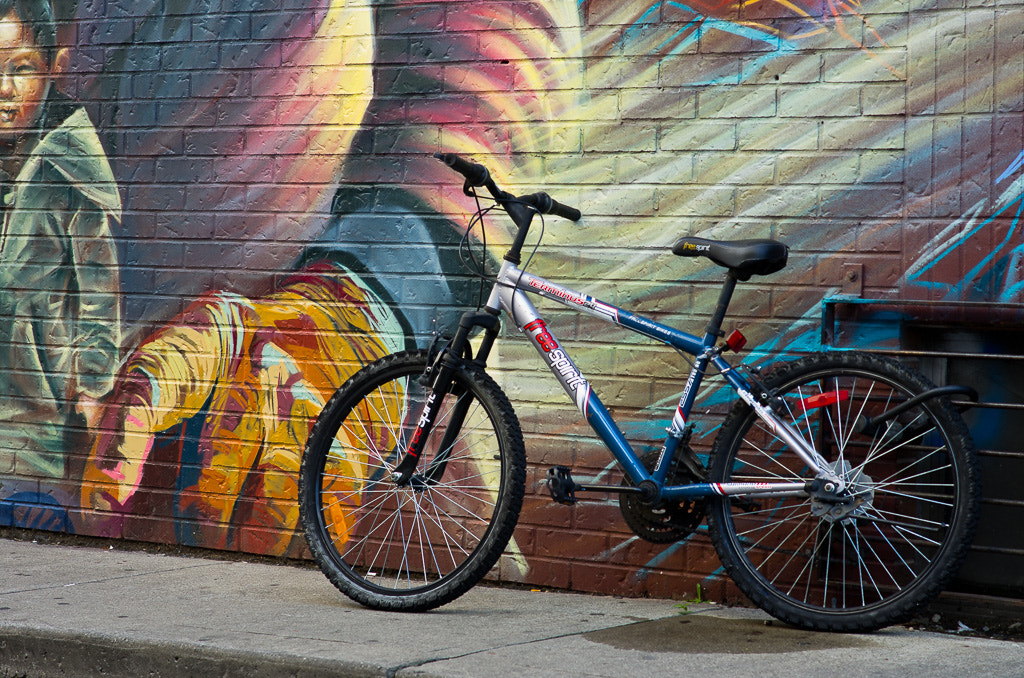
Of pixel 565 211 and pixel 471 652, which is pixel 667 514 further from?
pixel 565 211

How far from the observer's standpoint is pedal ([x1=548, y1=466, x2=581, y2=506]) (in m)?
3.96

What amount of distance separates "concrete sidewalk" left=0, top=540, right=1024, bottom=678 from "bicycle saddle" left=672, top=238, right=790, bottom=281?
125 centimetres

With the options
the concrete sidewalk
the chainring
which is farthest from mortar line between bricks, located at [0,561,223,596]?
the chainring

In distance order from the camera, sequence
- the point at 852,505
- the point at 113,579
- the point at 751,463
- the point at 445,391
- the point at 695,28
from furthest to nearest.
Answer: the point at 113,579 < the point at 695,28 < the point at 751,463 < the point at 445,391 < the point at 852,505

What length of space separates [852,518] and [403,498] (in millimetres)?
2020

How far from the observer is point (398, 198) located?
489 centimetres

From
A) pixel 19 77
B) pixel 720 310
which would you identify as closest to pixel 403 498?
pixel 720 310

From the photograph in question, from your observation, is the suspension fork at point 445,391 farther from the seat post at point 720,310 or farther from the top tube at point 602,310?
the seat post at point 720,310

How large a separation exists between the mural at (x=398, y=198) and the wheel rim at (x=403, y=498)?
8.8 inches

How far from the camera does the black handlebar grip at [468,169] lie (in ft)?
12.9

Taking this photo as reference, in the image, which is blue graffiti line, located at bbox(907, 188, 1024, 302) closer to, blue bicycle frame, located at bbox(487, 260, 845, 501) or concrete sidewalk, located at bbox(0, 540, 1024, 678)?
blue bicycle frame, located at bbox(487, 260, 845, 501)

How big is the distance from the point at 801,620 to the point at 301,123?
307 cm

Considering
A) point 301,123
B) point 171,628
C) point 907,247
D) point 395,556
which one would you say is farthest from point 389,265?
point 907,247

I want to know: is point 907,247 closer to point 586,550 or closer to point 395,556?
point 586,550
